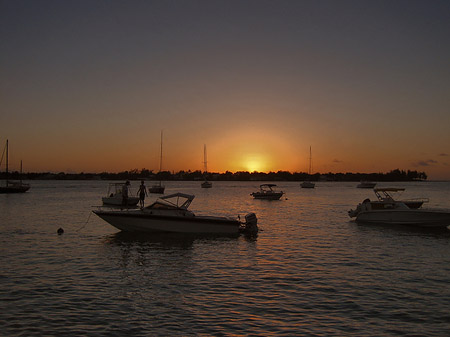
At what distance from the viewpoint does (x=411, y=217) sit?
30922mm

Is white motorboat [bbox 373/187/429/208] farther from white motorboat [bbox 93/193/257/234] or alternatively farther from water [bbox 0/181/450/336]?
white motorboat [bbox 93/193/257/234]

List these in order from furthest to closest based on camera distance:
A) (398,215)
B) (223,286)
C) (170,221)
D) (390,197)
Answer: (390,197), (398,215), (170,221), (223,286)

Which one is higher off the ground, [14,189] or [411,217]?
[14,189]

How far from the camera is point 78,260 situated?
1839 cm

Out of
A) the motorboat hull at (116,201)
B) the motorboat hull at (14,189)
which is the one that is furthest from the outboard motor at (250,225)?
the motorboat hull at (14,189)

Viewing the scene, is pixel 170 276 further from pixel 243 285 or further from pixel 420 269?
pixel 420 269

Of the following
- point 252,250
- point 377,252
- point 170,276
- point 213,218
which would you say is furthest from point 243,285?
point 213,218

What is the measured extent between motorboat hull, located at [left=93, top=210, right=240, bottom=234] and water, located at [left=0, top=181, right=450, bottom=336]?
110cm

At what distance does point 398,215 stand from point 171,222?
60.3ft

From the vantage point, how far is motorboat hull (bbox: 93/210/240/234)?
25.6m

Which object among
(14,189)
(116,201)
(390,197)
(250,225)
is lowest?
(250,225)

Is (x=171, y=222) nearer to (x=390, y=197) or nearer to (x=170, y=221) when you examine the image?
(x=170, y=221)

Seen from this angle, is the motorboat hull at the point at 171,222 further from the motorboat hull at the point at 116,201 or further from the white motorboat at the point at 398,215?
the motorboat hull at the point at 116,201

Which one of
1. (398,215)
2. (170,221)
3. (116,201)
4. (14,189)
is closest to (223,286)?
(170,221)
